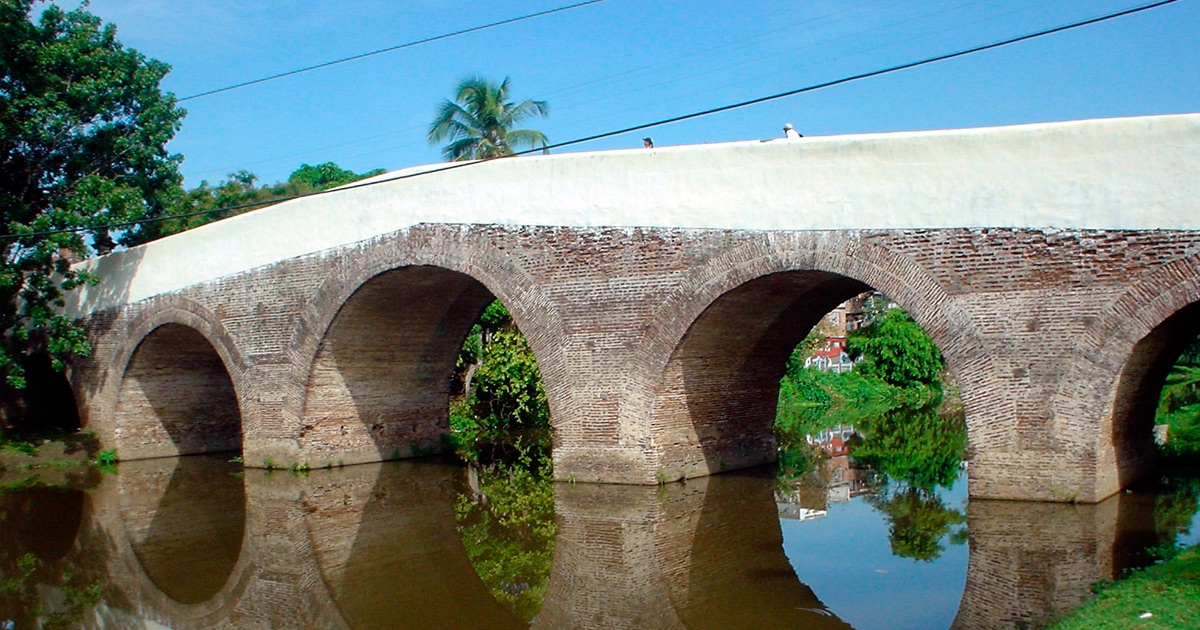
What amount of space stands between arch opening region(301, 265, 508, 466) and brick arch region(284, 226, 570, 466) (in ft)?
0.05

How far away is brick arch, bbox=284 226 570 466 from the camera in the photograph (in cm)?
1184

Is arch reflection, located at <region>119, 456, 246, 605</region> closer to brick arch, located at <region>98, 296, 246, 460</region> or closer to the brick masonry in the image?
brick arch, located at <region>98, 296, 246, 460</region>

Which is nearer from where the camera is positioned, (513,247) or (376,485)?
(513,247)

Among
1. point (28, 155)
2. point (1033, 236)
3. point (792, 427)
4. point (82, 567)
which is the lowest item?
point (82, 567)

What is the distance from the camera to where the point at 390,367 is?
14672mm

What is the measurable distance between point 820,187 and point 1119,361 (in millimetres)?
3013

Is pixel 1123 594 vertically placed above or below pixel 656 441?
below

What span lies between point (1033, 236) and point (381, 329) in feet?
27.8

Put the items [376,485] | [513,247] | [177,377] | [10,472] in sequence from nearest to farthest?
[513,247], [376,485], [10,472], [177,377]

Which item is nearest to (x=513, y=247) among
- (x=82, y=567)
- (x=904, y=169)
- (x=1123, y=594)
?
(x=904, y=169)

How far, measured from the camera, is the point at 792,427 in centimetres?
1908

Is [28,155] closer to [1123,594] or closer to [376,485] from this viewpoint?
[376,485]

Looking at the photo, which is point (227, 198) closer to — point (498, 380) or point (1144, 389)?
point (498, 380)

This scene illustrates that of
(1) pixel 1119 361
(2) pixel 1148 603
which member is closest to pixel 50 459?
(1) pixel 1119 361
